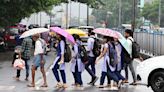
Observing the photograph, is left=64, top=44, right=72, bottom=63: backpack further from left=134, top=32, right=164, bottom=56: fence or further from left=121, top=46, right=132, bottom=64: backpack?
left=134, top=32, right=164, bottom=56: fence

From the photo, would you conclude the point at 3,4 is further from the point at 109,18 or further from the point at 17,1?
the point at 109,18

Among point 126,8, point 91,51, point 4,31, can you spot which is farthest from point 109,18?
point 91,51

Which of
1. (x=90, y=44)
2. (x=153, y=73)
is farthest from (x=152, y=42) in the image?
(x=153, y=73)

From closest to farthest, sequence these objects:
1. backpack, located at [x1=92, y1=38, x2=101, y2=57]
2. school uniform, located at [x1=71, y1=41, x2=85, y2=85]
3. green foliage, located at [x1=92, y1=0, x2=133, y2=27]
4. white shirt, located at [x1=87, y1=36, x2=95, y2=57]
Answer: school uniform, located at [x1=71, y1=41, x2=85, y2=85] < white shirt, located at [x1=87, y1=36, x2=95, y2=57] < backpack, located at [x1=92, y1=38, x2=101, y2=57] < green foliage, located at [x1=92, y1=0, x2=133, y2=27]

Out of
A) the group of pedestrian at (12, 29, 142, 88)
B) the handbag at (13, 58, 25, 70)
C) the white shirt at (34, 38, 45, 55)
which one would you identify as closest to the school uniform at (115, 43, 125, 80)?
the group of pedestrian at (12, 29, 142, 88)

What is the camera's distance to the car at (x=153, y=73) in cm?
1280

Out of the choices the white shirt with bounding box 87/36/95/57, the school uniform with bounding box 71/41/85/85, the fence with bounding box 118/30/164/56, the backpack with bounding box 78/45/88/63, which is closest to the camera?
the school uniform with bounding box 71/41/85/85

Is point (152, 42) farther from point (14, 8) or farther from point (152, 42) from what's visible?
point (14, 8)

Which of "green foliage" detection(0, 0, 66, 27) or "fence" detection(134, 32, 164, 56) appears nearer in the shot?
"fence" detection(134, 32, 164, 56)

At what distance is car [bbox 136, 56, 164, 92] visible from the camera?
12.8 meters

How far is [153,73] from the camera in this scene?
42.7 feet

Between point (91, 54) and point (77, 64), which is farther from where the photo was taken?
point (91, 54)

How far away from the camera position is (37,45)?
14172mm

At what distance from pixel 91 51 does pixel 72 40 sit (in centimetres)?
133
